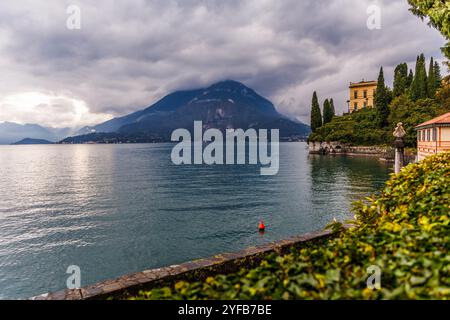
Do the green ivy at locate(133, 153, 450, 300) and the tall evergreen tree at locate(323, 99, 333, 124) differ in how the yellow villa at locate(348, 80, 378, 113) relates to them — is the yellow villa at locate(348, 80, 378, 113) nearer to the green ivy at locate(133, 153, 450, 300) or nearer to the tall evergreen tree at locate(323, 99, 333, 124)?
the tall evergreen tree at locate(323, 99, 333, 124)

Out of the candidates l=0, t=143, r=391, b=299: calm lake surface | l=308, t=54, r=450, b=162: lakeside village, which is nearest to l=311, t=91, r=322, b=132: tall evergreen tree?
l=308, t=54, r=450, b=162: lakeside village

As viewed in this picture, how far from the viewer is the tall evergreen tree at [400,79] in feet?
287

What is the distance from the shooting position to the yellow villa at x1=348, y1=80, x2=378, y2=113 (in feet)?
382

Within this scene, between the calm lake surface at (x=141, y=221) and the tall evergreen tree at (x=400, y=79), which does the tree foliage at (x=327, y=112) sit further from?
the calm lake surface at (x=141, y=221)

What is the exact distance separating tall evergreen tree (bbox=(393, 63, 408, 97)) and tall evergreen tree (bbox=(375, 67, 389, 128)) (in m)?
4.25

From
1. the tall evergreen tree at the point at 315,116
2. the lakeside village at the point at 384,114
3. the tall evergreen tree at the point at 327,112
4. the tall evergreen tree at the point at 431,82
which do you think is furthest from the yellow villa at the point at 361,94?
the tall evergreen tree at the point at 431,82

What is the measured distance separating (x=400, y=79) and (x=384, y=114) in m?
12.7

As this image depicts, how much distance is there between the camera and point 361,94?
11944cm

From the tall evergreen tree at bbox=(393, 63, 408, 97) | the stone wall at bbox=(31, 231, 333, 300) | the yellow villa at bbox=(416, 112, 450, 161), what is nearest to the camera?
the stone wall at bbox=(31, 231, 333, 300)

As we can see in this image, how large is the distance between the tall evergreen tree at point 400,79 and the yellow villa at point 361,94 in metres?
19.1

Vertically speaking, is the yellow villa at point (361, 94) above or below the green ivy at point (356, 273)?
above

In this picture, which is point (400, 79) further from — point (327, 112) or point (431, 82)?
point (327, 112)
